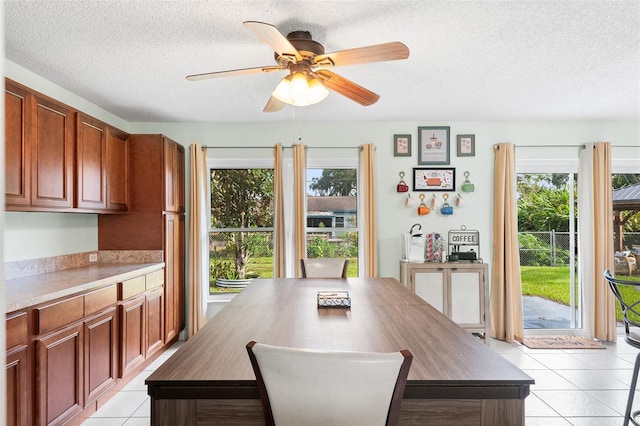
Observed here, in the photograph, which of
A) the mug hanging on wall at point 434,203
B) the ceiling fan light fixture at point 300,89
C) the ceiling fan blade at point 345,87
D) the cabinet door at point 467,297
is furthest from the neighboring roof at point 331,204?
Answer: the ceiling fan light fixture at point 300,89

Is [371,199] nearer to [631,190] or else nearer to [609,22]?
[609,22]

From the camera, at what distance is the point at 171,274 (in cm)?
396

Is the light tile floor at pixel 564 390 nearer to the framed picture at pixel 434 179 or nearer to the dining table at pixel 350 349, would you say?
the dining table at pixel 350 349

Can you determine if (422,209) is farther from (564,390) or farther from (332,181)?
(564,390)

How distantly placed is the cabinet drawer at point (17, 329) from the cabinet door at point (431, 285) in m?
3.23

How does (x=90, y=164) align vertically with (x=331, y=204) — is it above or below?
above

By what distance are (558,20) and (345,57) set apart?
1255mm

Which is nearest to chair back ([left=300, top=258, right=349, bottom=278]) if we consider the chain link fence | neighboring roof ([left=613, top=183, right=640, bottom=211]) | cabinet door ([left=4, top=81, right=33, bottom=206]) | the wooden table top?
the wooden table top

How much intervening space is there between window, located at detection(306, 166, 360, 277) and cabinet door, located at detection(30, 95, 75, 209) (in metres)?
2.40

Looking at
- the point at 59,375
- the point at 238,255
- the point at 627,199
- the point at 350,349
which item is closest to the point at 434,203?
the point at 627,199

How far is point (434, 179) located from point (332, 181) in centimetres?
117

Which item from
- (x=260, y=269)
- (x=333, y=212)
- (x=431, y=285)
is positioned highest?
(x=333, y=212)

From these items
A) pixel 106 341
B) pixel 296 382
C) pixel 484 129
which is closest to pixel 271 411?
pixel 296 382

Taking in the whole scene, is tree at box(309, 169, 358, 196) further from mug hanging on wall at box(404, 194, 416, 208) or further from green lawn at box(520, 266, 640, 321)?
green lawn at box(520, 266, 640, 321)
